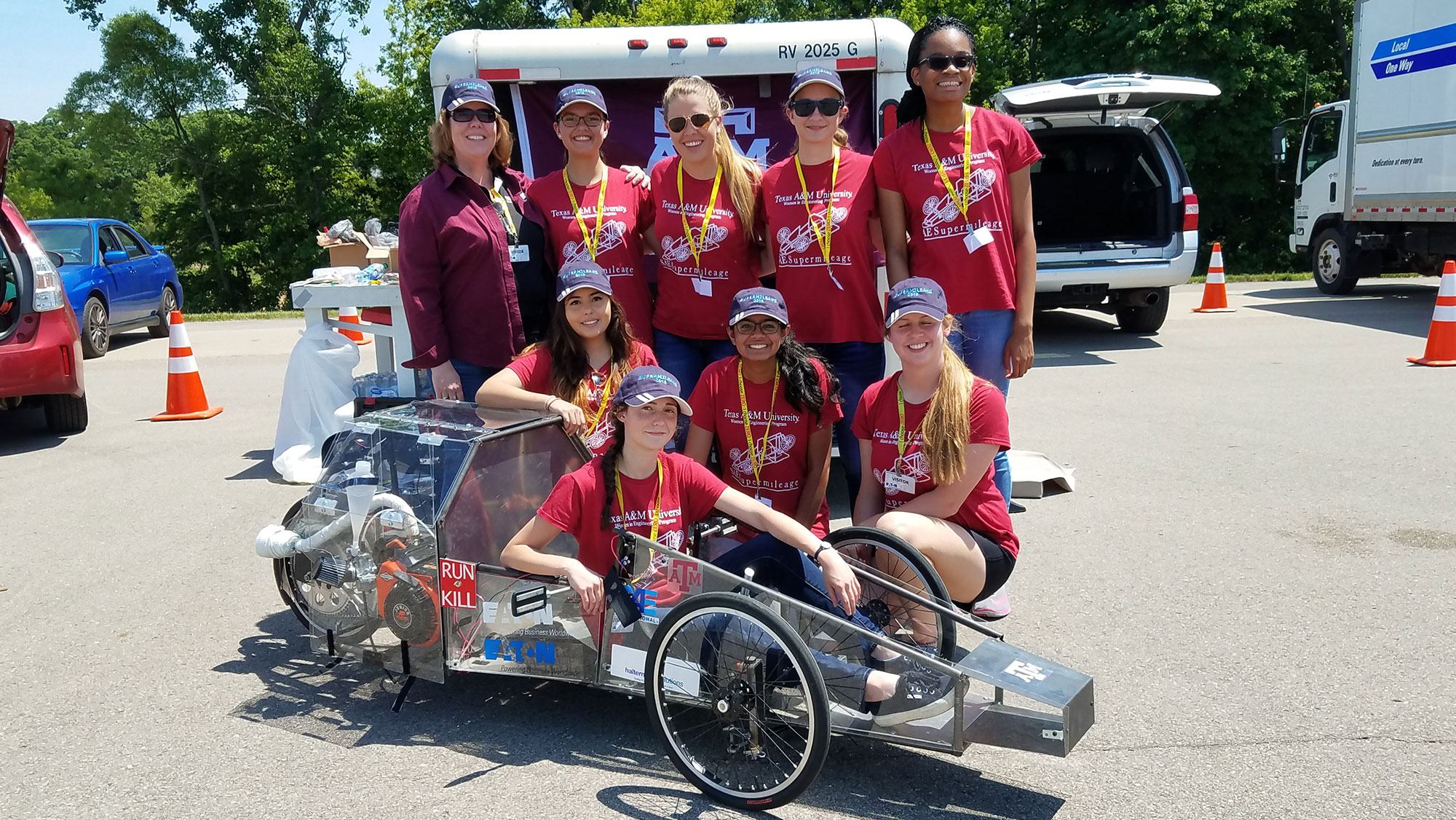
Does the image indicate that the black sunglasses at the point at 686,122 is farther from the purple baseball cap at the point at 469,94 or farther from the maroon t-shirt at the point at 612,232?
the purple baseball cap at the point at 469,94

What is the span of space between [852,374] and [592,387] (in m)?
1.08

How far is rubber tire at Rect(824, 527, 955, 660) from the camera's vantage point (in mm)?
3473

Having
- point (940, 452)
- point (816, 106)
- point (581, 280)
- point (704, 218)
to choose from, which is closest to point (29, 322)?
point (581, 280)

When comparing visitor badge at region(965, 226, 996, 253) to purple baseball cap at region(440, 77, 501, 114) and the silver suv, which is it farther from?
the silver suv

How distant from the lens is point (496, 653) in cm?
353

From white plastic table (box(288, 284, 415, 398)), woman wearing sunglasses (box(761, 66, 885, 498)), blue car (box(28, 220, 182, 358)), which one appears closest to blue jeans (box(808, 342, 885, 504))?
woman wearing sunglasses (box(761, 66, 885, 498))

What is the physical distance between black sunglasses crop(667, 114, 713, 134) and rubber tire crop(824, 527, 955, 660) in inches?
66.0

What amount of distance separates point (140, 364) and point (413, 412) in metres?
9.74

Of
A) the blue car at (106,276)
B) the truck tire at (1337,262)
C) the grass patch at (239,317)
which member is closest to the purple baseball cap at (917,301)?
the blue car at (106,276)

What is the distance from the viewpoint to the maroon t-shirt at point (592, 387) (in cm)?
414

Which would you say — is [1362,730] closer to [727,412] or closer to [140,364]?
[727,412]

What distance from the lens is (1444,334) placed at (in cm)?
927

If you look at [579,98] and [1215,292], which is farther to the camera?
[1215,292]

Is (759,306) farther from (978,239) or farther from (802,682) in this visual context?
(802,682)
